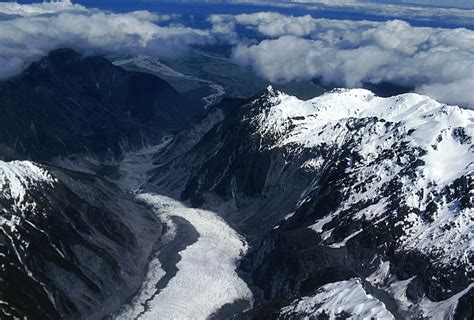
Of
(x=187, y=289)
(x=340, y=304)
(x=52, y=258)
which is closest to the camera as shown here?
(x=340, y=304)

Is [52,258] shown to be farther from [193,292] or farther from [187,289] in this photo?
[193,292]

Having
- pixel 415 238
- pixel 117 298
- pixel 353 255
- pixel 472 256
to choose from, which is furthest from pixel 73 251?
pixel 472 256

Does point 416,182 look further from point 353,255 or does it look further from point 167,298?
point 167,298

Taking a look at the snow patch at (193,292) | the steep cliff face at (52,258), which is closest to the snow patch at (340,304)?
the snow patch at (193,292)

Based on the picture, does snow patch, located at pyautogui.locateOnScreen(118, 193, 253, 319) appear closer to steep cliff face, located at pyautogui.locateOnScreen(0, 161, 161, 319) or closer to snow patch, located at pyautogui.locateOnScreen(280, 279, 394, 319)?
steep cliff face, located at pyautogui.locateOnScreen(0, 161, 161, 319)

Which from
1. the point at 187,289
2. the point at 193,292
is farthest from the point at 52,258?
the point at 193,292

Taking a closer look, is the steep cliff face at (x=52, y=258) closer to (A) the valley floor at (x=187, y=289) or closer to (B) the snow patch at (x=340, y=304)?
(A) the valley floor at (x=187, y=289)

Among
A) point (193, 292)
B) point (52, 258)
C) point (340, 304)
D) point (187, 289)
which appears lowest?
point (193, 292)

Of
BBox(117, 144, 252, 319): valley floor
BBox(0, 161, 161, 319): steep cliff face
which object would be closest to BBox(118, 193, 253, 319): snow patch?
BBox(117, 144, 252, 319): valley floor
